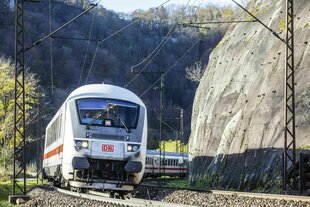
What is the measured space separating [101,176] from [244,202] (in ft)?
14.7

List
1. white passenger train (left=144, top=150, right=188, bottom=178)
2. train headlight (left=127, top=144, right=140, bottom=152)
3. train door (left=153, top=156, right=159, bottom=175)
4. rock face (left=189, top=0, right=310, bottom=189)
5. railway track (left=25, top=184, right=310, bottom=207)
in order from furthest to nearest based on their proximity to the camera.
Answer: train door (left=153, top=156, right=159, bottom=175) → white passenger train (left=144, top=150, right=188, bottom=178) → rock face (left=189, top=0, right=310, bottom=189) → train headlight (left=127, top=144, right=140, bottom=152) → railway track (left=25, top=184, right=310, bottom=207)

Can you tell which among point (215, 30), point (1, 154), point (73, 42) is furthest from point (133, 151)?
point (73, 42)

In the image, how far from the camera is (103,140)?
1694 cm

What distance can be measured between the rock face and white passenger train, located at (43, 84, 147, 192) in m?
8.99

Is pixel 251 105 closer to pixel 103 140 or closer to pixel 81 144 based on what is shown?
pixel 103 140

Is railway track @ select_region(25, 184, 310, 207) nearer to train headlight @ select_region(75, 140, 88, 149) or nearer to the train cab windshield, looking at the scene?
train headlight @ select_region(75, 140, 88, 149)

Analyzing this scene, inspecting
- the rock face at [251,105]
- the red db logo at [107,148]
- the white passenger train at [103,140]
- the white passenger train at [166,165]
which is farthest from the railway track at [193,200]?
the white passenger train at [166,165]

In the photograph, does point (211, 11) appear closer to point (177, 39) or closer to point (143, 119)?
point (177, 39)

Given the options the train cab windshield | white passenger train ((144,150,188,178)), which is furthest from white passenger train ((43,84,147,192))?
white passenger train ((144,150,188,178))

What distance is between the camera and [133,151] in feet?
56.3

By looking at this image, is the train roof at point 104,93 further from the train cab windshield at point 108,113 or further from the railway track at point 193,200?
the railway track at point 193,200

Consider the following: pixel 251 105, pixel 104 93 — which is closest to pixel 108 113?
pixel 104 93

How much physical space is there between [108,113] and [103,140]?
1.05 meters

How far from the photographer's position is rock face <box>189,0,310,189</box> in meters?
26.2
